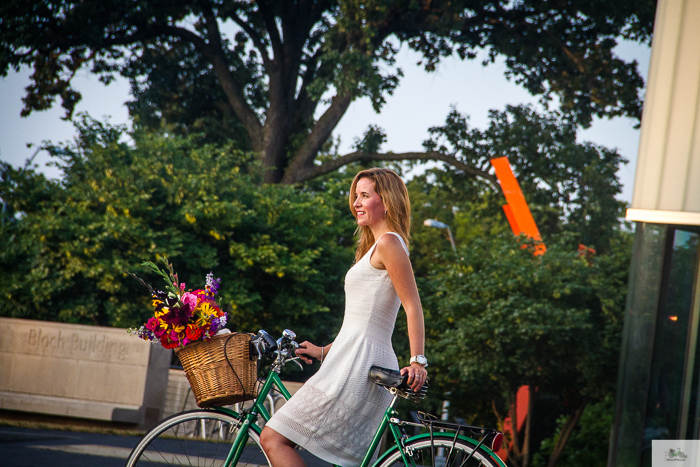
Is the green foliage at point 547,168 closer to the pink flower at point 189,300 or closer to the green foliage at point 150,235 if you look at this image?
the green foliage at point 150,235

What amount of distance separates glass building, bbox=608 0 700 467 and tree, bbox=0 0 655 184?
512 inches

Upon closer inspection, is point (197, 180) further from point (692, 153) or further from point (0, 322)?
point (692, 153)

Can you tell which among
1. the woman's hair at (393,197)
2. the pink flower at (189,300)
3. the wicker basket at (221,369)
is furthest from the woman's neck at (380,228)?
the pink flower at (189,300)

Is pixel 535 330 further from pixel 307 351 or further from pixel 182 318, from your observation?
pixel 182 318

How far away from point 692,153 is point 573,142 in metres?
15.3

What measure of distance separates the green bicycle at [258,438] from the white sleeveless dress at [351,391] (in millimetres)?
61

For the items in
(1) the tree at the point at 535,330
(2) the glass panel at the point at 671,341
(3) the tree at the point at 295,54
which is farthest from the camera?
(3) the tree at the point at 295,54

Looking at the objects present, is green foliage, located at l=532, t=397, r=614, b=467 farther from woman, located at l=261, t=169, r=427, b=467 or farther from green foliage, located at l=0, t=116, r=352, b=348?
woman, located at l=261, t=169, r=427, b=467

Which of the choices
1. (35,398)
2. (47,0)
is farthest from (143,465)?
(47,0)

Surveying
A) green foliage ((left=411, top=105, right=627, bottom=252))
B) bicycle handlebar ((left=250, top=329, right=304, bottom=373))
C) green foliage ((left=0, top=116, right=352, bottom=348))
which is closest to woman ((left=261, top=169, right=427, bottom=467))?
bicycle handlebar ((left=250, top=329, right=304, bottom=373))

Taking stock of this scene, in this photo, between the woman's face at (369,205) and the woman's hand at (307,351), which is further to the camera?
the woman's hand at (307,351)

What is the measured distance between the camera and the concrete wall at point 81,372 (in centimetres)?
1025

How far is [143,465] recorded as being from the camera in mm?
3248

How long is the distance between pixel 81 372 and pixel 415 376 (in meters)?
9.12
